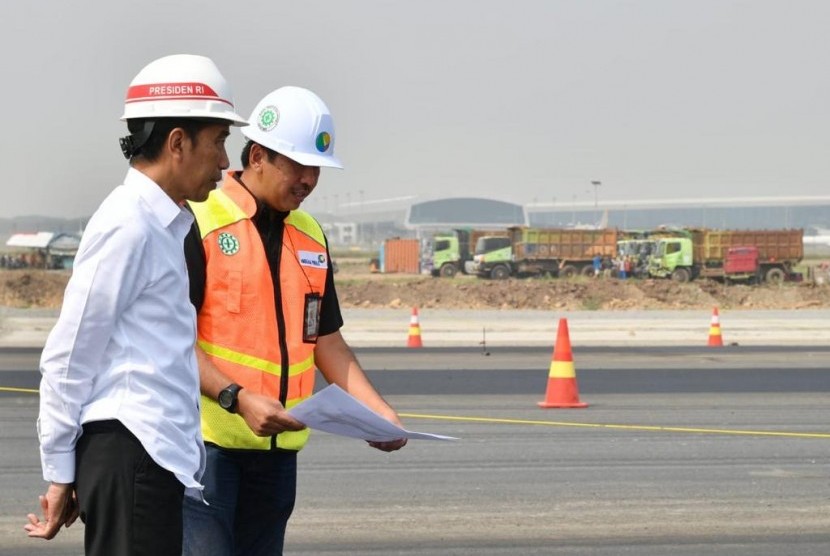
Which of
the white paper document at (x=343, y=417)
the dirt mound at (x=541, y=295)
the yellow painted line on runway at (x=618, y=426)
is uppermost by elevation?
the white paper document at (x=343, y=417)

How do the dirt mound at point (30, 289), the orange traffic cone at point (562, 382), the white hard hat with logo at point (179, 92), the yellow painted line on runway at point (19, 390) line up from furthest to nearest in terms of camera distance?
the dirt mound at point (30, 289) → the yellow painted line on runway at point (19, 390) → the orange traffic cone at point (562, 382) → the white hard hat with logo at point (179, 92)

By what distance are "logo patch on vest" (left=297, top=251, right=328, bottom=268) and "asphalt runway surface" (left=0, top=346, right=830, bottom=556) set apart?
2902 mm

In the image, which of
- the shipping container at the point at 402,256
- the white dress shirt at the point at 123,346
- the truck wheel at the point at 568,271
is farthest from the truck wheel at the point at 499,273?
the white dress shirt at the point at 123,346

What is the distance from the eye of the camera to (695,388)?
15.6 metres

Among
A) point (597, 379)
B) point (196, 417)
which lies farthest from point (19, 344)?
point (196, 417)

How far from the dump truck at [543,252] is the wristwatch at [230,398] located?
5617cm

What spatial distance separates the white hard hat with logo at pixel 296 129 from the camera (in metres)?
4.23

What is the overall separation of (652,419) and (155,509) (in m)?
9.74

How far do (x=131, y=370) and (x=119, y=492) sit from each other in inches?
11.0

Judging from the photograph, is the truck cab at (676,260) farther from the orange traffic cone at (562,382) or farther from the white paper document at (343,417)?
the white paper document at (343,417)

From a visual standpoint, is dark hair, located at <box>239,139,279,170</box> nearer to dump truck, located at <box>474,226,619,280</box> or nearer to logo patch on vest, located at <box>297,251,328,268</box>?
logo patch on vest, located at <box>297,251,328,268</box>

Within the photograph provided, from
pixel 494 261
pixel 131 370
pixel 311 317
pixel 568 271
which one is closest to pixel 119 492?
pixel 131 370

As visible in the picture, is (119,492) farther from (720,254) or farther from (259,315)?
(720,254)

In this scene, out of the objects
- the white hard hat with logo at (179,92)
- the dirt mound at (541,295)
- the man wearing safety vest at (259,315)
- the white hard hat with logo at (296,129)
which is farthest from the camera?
the dirt mound at (541,295)
